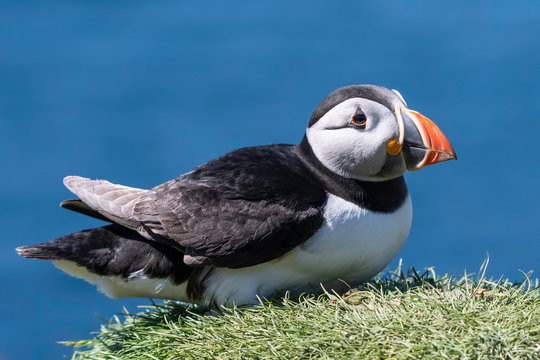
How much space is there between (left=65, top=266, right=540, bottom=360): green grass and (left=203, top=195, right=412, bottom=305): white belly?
0.29ft

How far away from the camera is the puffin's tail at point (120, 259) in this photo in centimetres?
300

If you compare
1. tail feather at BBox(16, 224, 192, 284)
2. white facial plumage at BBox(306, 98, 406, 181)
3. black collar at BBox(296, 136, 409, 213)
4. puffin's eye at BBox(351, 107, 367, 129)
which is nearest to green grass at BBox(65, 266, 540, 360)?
tail feather at BBox(16, 224, 192, 284)

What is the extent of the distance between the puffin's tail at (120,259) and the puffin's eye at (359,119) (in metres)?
0.85

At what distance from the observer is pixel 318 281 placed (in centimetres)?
297

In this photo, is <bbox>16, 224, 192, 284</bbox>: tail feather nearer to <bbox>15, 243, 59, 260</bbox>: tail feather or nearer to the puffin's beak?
<bbox>15, 243, 59, 260</bbox>: tail feather

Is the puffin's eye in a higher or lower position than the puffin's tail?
higher

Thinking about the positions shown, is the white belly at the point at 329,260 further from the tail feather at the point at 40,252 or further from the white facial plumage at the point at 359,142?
the tail feather at the point at 40,252

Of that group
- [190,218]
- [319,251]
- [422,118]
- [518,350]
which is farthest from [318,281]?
[518,350]

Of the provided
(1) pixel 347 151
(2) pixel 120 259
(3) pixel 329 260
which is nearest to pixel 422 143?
(1) pixel 347 151

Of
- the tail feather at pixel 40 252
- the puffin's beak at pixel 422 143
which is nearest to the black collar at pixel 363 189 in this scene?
the puffin's beak at pixel 422 143

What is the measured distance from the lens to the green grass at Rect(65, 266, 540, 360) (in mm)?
2205

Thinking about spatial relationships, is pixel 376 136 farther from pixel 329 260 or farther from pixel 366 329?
pixel 366 329

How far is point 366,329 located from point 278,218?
1.99ft

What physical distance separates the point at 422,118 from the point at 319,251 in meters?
0.63
